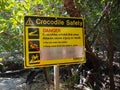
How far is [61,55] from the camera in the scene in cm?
324

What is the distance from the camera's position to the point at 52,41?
319 cm

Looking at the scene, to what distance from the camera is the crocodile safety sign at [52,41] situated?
10.0 feet

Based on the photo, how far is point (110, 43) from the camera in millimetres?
6609

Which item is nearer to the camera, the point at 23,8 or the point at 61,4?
the point at 23,8

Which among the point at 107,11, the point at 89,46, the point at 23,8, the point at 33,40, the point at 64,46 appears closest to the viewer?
the point at 33,40

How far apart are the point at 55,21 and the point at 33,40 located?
0.38m

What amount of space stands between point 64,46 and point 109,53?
3.63m

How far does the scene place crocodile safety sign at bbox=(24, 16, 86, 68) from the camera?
306 cm

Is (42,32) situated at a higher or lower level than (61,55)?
higher

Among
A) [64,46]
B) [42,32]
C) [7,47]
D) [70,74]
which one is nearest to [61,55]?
[64,46]

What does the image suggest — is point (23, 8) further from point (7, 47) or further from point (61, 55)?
point (61, 55)

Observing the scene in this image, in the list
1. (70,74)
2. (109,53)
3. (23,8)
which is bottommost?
(70,74)

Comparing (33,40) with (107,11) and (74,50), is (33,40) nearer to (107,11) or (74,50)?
(74,50)

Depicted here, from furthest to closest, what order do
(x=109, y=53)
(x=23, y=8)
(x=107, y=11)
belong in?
1. (x=109, y=53)
2. (x=107, y=11)
3. (x=23, y=8)
